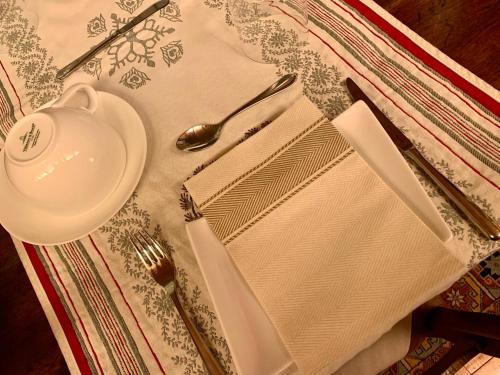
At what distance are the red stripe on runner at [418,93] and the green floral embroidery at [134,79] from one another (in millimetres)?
283

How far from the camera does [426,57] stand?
19.5 inches

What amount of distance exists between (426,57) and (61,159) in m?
0.48

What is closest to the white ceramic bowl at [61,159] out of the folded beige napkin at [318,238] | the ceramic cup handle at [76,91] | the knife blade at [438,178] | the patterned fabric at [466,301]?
the ceramic cup handle at [76,91]

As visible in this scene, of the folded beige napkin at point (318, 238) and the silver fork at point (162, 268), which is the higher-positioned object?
the folded beige napkin at point (318, 238)

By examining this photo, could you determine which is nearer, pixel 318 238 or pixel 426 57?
pixel 318 238

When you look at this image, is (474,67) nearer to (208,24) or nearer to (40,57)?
(208,24)

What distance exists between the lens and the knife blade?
39 cm

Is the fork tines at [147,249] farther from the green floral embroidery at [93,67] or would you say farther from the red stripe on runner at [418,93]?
the red stripe on runner at [418,93]

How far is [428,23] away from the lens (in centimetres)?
54

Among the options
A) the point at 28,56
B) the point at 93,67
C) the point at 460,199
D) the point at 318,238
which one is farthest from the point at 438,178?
the point at 28,56

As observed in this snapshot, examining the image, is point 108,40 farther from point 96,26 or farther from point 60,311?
point 60,311

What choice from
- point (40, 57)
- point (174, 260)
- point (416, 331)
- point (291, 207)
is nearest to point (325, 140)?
point (291, 207)

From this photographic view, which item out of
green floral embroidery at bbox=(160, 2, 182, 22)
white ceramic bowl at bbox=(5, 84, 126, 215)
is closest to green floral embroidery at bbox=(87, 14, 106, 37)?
green floral embroidery at bbox=(160, 2, 182, 22)

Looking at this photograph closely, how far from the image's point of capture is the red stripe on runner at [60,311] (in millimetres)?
434
